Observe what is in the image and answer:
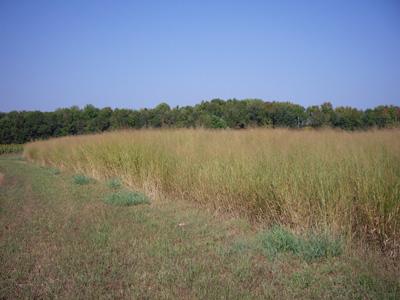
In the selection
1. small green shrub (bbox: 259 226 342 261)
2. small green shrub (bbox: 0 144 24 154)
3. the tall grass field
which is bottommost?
small green shrub (bbox: 0 144 24 154)

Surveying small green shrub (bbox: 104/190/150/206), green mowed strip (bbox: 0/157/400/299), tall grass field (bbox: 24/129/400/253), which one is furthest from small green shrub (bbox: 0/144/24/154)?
green mowed strip (bbox: 0/157/400/299)

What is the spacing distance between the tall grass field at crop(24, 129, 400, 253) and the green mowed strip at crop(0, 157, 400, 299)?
0.54 metres

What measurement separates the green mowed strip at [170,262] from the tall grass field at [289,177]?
0.54 meters

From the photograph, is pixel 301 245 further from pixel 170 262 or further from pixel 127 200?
pixel 127 200

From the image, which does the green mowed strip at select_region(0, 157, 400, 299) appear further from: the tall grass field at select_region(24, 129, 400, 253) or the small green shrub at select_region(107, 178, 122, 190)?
the small green shrub at select_region(107, 178, 122, 190)

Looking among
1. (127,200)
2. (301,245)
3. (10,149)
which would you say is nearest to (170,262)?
(301,245)

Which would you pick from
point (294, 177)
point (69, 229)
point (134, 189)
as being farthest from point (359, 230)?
point (134, 189)

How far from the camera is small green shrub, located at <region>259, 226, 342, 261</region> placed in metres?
3.38

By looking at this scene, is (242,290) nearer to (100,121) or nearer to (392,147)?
(392,147)

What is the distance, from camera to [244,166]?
5523 millimetres

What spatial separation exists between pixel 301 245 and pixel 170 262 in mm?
1444

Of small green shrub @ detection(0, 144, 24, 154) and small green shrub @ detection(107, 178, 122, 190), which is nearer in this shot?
small green shrub @ detection(107, 178, 122, 190)

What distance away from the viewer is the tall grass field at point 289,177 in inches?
150

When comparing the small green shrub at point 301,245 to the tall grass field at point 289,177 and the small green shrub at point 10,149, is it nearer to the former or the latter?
the tall grass field at point 289,177
